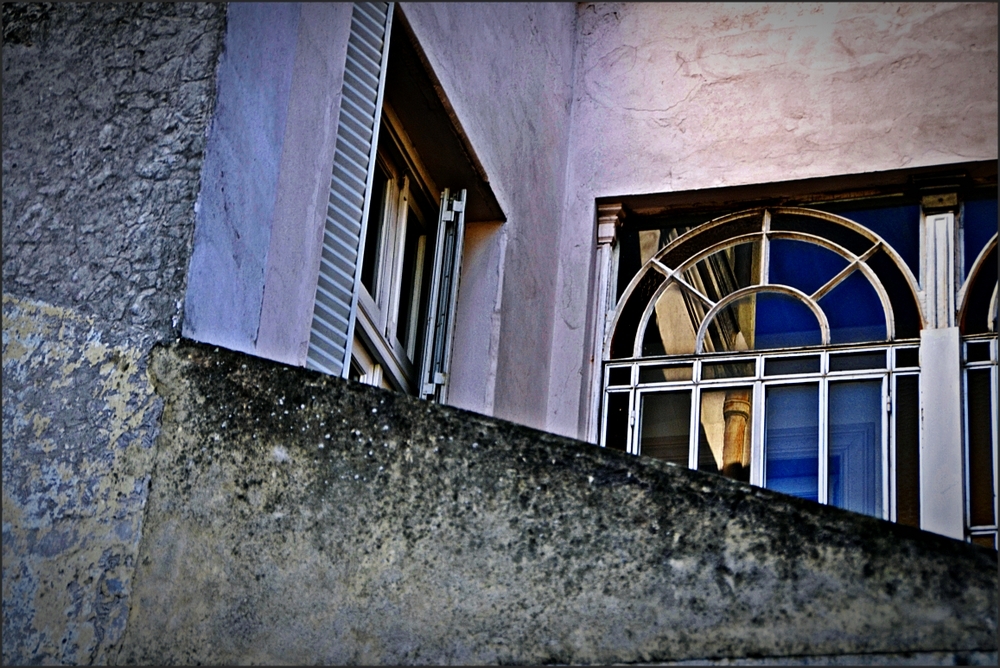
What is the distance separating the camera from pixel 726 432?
249 inches

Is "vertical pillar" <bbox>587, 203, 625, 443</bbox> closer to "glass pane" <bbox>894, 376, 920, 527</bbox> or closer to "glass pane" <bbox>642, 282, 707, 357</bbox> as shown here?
"glass pane" <bbox>642, 282, 707, 357</bbox>

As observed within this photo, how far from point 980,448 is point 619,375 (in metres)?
1.79

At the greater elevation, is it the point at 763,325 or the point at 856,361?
the point at 763,325

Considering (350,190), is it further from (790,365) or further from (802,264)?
(802,264)

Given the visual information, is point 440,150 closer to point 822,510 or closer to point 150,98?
point 150,98

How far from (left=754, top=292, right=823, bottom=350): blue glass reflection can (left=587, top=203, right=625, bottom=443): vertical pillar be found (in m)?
0.80

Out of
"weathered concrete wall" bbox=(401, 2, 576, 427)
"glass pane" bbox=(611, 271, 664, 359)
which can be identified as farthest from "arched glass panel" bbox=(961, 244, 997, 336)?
"weathered concrete wall" bbox=(401, 2, 576, 427)

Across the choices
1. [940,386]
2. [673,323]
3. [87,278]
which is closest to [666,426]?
[673,323]

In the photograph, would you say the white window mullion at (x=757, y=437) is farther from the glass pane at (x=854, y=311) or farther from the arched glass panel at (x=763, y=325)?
Result: the glass pane at (x=854, y=311)

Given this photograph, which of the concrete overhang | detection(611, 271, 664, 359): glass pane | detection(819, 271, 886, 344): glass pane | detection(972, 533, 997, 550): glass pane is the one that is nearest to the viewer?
the concrete overhang

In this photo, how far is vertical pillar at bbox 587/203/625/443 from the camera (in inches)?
263

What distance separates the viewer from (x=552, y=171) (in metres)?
6.84

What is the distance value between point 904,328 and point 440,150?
2491mm

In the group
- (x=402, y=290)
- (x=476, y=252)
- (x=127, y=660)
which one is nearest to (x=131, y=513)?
(x=127, y=660)
